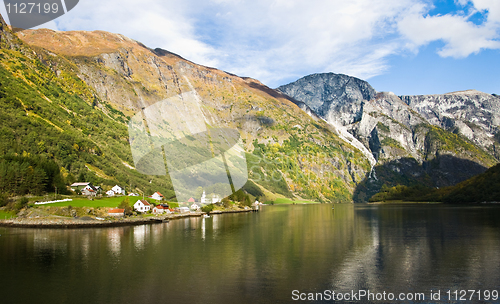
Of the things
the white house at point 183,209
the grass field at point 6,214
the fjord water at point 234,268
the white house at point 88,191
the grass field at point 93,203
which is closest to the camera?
the fjord water at point 234,268

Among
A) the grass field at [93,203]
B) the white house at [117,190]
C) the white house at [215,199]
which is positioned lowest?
the white house at [215,199]

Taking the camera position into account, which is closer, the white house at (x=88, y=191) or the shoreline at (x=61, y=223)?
the shoreline at (x=61, y=223)

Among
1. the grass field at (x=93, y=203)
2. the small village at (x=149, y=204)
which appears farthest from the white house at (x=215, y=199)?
the grass field at (x=93, y=203)

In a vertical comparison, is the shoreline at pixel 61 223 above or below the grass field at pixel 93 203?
below

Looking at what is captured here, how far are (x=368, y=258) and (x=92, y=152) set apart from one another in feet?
396

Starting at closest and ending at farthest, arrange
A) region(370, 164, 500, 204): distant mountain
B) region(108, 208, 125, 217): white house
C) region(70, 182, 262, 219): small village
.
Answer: region(108, 208, 125, 217): white house < region(70, 182, 262, 219): small village < region(370, 164, 500, 204): distant mountain

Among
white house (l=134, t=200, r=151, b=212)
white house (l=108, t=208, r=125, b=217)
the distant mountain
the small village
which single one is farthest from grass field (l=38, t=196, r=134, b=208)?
the distant mountain

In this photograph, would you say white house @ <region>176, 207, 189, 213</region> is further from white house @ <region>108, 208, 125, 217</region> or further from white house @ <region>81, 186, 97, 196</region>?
white house @ <region>108, 208, 125, 217</region>

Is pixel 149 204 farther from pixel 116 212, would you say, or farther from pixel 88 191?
pixel 88 191

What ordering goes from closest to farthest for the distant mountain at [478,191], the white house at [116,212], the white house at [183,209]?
the white house at [116,212] → the white house at [183,209] → the distant mountain at [478,191]

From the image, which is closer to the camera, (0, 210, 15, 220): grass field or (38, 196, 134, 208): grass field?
(0, 210, 15, 220): grass field

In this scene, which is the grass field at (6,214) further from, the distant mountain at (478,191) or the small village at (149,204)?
the distant mountain at (478,191)

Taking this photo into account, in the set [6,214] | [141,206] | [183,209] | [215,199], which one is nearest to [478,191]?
[215,199]

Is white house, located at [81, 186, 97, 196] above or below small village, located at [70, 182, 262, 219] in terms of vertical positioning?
above
